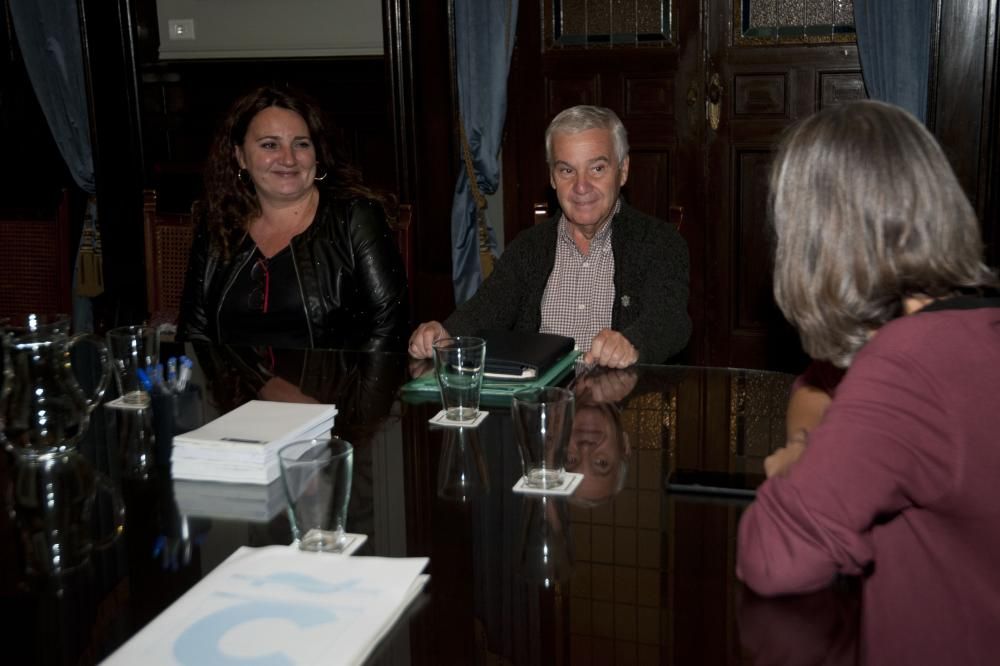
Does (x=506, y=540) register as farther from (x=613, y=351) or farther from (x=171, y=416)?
(x=613, y=351)

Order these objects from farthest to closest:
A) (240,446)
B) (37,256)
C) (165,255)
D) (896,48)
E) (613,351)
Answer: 1. (896,48)
2. (37,256)
3. (165,255)
4. (613,351)
5. (240,446)

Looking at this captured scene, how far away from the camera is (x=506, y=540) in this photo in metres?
1.22

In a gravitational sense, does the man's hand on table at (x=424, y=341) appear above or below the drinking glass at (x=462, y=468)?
above

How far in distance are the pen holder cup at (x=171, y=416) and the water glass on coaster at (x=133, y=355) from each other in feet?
0.64

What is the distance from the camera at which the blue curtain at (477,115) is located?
13.4ft

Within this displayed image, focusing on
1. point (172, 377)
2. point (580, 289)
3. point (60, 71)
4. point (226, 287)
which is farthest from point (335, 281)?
point (60, 71)

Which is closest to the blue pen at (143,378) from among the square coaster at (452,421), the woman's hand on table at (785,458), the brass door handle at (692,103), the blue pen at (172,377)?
the blue pen at (172,377)

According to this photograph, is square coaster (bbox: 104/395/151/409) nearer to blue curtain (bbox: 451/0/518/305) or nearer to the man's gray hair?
the man's gray hair

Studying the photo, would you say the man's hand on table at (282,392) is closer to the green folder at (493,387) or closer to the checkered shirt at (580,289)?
the green folder at (493,387)

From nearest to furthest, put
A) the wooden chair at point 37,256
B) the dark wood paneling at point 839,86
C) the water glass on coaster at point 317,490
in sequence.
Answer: the water glass on coaster at point 317,490 < the wooden chair at point 37,256 < the dark wood paneling at point 839,86

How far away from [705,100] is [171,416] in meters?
2.94

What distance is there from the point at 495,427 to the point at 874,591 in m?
0.71

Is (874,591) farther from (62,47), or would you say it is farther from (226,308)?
(62,47)

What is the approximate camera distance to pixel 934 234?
3.48 feet
